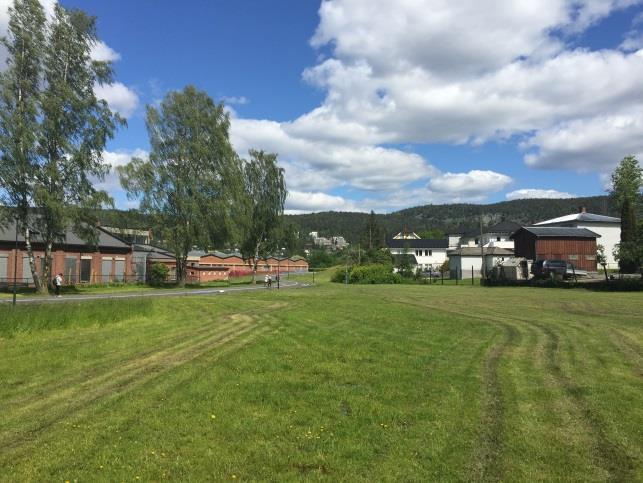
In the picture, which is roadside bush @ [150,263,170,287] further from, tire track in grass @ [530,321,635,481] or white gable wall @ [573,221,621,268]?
white gable wall @ [573,221,621,268]

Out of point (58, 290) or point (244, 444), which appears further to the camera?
point (58, 290)

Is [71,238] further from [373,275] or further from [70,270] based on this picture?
[373,275]

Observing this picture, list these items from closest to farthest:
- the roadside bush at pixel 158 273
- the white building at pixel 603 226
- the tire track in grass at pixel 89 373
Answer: the tire track in grass at pixel 89 373 → the roadside bush at pixel 158 273 → the white building at pixel 603 226

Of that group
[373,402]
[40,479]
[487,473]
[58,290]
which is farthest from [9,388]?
[58,290]

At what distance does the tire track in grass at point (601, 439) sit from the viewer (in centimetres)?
571

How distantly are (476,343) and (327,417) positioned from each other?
7334 millimetres

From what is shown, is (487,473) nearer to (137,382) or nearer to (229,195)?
(137,382)

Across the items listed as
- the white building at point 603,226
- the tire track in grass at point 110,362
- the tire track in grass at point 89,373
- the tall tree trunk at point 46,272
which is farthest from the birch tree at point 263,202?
the white building at point 603,226

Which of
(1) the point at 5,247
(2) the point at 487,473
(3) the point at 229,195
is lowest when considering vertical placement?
Answer: (2) the point at 487,473

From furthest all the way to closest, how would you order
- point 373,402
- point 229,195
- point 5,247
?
point 229,195 < point 5,247 < point 373,402

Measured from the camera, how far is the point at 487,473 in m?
5.64

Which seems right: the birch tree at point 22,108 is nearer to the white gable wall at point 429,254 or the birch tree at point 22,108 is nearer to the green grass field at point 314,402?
the green grass field at point 314,402

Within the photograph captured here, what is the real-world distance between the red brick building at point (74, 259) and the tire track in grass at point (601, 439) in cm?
3683

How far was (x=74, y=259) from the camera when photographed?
158ft
